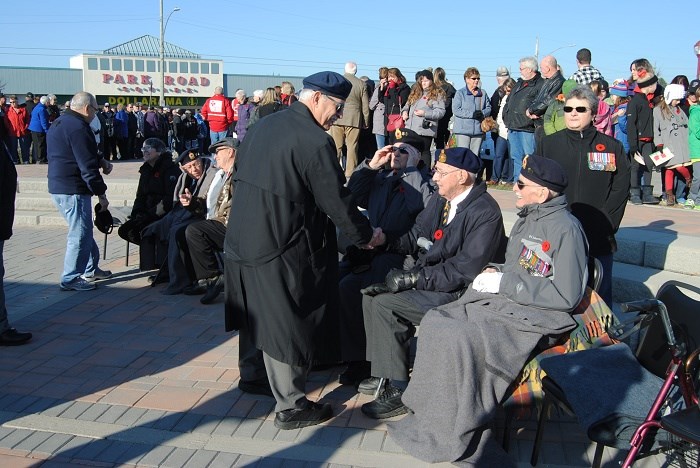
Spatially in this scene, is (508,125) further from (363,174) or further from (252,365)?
(252,365)

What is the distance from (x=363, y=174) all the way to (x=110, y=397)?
93.0 inches

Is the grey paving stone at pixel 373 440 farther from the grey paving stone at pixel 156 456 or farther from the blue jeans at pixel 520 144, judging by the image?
the blue jeans at pixel 520 144

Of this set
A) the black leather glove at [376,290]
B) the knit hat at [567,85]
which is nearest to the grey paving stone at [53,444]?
the black leather glove at [376,290]

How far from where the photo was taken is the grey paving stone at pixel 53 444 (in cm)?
382

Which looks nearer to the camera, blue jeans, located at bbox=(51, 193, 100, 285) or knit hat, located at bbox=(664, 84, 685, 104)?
blue jeans, located at bbox=(51, 193, 100, 285)

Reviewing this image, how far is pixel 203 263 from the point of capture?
663 centimetres

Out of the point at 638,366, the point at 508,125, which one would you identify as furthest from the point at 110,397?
the point at 508,125

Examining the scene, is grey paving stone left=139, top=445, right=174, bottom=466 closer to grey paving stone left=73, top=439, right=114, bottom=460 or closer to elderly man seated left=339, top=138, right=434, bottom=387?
grey paving stone left=73, top=439, right=114, bottom=460

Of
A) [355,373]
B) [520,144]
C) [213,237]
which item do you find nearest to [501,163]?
[520,144]

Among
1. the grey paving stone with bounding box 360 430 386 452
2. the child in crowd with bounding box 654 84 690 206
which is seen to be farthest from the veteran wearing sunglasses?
the child in crowd with bounding box 654 84 690 206

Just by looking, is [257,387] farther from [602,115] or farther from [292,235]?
[602,115]

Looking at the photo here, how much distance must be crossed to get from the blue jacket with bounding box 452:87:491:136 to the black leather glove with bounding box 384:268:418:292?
6.40m

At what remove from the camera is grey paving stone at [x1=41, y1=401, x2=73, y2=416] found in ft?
14.0

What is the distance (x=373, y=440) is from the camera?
395 centimetres
